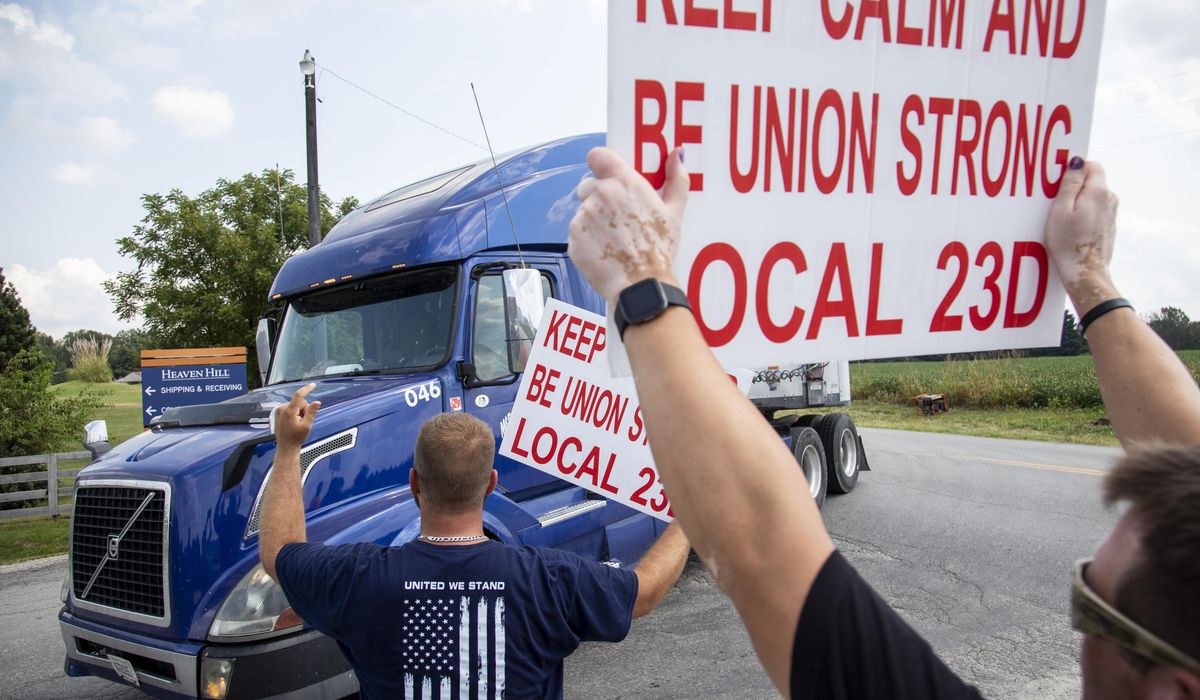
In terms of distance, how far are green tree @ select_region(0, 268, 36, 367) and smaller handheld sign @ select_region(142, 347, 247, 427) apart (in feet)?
91.0

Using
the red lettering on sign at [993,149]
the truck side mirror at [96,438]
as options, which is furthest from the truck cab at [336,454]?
the red lettering on sign at [993,149]

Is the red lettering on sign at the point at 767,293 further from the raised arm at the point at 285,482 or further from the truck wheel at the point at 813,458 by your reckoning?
the truck wheel at the point at 813,458

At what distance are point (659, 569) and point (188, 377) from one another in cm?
1099

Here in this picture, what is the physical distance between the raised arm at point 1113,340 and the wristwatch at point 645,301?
0.79 meters

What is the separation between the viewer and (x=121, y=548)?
3.85 meters

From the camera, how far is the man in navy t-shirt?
1926 mm

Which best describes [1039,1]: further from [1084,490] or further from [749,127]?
[1084,490]

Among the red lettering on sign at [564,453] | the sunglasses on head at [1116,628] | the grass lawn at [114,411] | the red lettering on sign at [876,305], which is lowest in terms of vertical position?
the grass lawn at [114,411]

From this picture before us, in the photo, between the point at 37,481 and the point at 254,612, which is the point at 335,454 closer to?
the point at 254,612

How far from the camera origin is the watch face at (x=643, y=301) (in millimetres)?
967

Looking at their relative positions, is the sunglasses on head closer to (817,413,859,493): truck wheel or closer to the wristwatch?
the wristwatch

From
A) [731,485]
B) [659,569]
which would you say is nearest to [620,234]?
[731,485]

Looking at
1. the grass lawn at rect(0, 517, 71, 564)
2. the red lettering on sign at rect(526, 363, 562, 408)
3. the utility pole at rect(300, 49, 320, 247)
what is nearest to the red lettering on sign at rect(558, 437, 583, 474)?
the red lettering on sign at rect(526, 363, 562, 408)

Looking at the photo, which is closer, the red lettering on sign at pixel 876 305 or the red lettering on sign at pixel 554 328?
the red lettering on sign at pixel 876 305
